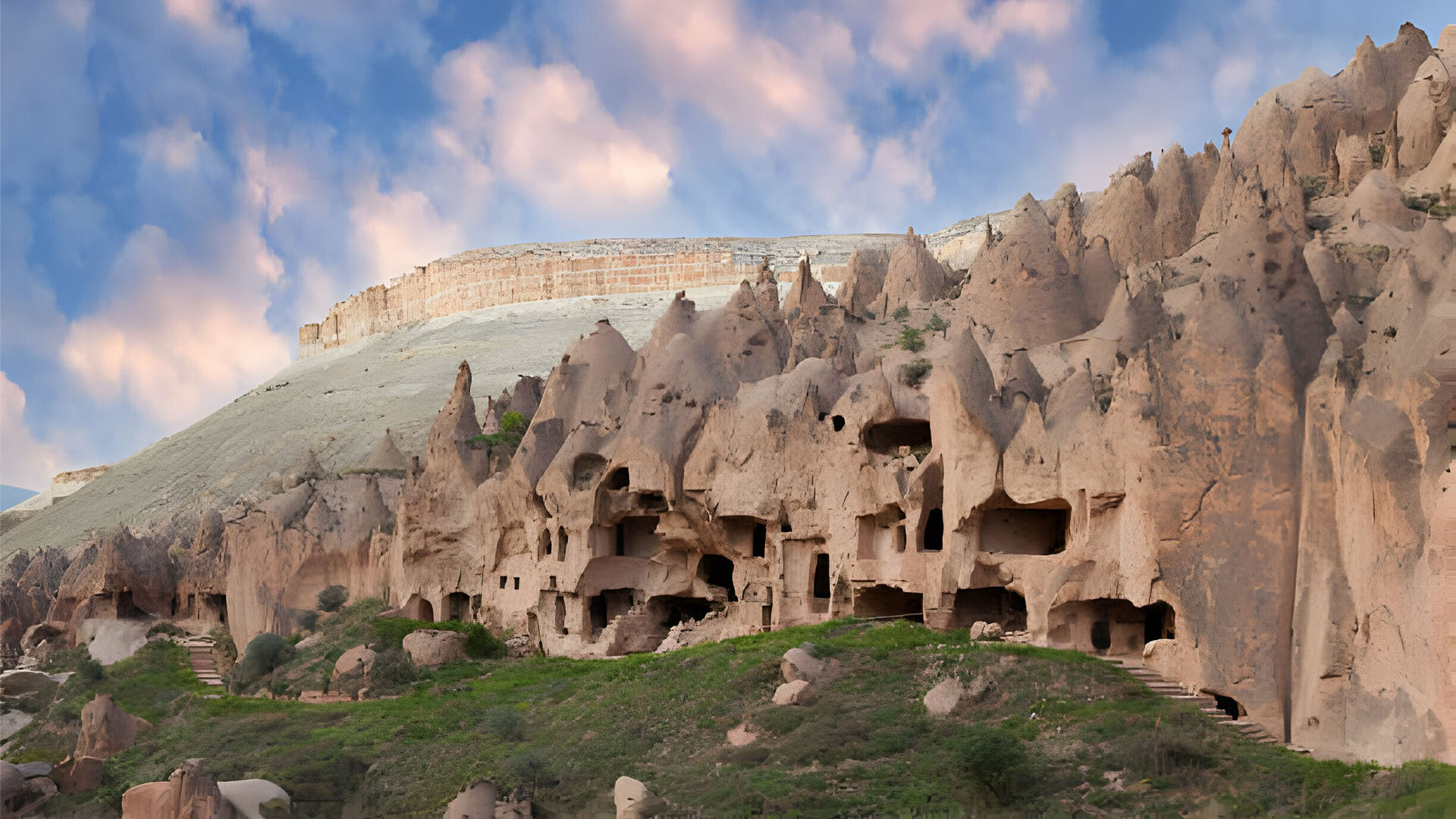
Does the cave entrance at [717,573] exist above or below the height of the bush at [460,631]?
above

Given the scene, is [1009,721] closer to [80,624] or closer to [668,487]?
[668,487]

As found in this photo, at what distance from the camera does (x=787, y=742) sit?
25.3 m

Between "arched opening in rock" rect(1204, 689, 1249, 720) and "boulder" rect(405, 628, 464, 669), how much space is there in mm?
20526

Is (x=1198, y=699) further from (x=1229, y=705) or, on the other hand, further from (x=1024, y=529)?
(x=1024, y=529)

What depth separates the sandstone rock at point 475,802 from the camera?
24.9 metres

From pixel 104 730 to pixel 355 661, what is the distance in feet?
19.7

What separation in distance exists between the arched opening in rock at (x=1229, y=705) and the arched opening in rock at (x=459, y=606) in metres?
26.8

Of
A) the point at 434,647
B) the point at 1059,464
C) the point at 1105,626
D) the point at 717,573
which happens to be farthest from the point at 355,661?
the point at 1105,626

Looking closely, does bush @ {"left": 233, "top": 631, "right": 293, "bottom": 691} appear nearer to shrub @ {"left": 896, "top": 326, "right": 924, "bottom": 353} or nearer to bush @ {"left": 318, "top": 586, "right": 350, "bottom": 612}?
bush @ {"left": 318, "top": 586, "right": 350, "bottom": 612}

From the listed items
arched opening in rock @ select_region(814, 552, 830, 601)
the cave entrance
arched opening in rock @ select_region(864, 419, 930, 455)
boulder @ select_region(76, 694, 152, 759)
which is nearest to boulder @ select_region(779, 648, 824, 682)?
arched opening in rock @ select_region(814, 552, 830, 601)

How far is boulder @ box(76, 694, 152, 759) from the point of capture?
34188 millimetres

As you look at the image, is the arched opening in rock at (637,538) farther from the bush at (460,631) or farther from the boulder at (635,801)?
the boulder at (635,801)

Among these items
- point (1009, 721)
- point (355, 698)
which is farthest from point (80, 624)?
point (1009, 721)

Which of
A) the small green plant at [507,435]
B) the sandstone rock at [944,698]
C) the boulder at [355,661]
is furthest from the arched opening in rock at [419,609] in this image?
the sandstone rock at [944,698]
